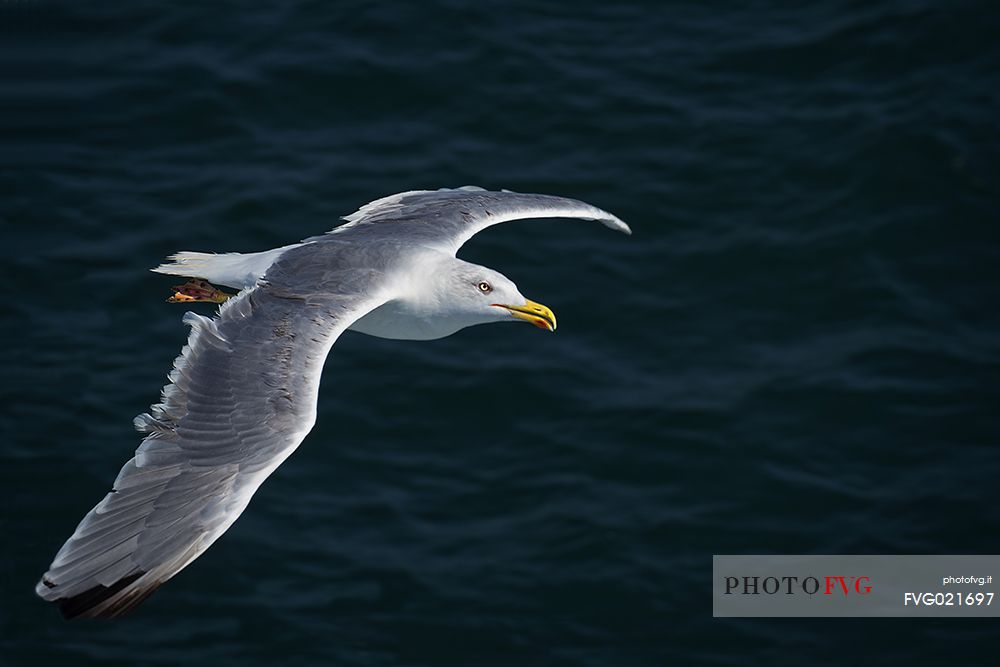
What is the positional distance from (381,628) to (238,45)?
821 cm

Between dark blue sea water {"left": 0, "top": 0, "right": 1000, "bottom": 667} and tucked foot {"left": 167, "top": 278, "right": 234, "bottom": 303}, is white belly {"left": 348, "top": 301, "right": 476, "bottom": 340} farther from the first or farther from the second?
dark blue sea water {"left": 0, "top": 0, "right": 1000, "bottom": 667}

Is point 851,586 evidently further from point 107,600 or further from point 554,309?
point 107,600

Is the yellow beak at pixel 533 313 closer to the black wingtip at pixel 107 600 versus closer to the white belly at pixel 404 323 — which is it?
the white belly at pixel 404 323

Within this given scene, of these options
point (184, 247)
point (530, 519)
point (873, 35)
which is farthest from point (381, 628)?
point (873, 35)

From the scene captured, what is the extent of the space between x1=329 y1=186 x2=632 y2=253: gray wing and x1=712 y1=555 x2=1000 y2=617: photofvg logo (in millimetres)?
3388

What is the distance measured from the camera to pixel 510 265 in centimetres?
1586

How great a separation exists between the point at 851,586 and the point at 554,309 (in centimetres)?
403

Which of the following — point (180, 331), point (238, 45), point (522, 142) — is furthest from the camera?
point (238, 45)

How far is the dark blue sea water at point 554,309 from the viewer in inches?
537

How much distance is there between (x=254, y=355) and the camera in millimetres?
10023

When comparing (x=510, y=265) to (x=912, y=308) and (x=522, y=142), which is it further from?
(x=912, y=308)

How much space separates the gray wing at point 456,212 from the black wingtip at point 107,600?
409 cm

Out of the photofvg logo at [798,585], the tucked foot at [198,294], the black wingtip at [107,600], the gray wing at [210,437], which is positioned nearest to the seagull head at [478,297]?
the gray wing at [210,437]

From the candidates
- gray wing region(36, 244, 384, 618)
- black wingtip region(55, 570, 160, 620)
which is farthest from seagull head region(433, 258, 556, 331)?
black wingtip region(55, 570, 160, 620)
